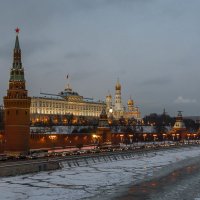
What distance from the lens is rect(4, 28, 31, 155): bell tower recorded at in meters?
50.2

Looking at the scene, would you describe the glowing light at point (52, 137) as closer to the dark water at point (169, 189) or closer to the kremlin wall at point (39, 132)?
the kremlin wall at point (39, 132)

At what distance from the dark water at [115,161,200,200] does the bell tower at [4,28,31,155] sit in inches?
702

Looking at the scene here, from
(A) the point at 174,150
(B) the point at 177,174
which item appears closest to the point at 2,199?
(B) the point at 177,174

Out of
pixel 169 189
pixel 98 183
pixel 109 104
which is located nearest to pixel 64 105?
pixel 109 104

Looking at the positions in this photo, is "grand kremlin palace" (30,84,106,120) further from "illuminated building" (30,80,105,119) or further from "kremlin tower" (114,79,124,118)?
"kremlin tower" (114,79,124,118)

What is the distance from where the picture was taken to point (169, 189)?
32.4 m

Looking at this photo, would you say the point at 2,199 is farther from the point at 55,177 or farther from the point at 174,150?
the point at 174,150

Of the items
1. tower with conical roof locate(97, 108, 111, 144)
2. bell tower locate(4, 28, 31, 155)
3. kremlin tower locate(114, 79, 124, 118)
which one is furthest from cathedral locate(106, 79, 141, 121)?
bell tower locate(4, 28, 31, 155)

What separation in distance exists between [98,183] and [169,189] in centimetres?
536

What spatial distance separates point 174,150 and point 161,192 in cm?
4567

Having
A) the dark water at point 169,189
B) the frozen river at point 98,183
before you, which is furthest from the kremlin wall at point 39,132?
the dark water at point 169,189

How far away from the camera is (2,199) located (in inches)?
1061

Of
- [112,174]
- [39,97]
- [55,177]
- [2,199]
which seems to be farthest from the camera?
[39,97]

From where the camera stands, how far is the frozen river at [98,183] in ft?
95.5
